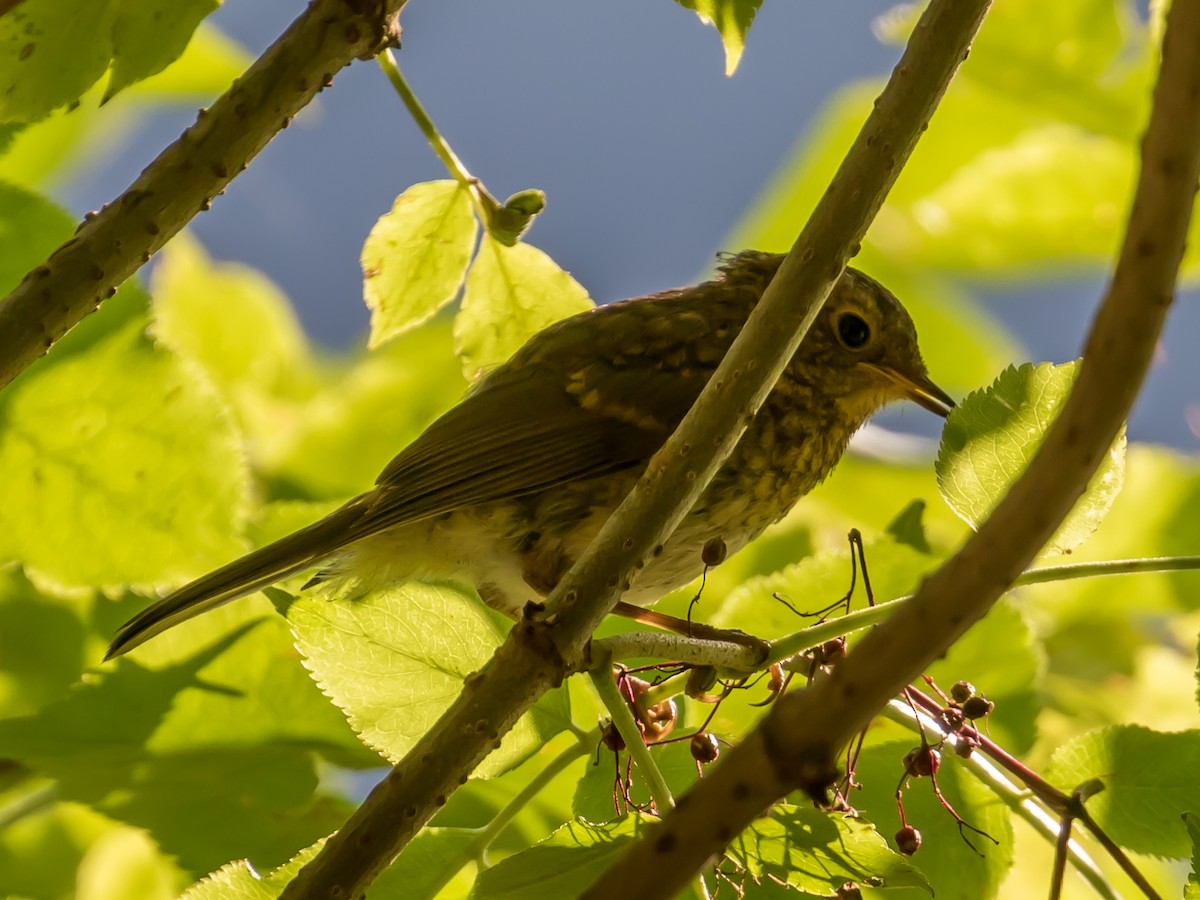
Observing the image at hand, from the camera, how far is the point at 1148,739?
6.10 ft

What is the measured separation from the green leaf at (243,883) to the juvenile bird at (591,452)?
0.63 metres

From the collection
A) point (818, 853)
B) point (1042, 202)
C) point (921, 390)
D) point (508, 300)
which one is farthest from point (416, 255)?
point (1042, 202)

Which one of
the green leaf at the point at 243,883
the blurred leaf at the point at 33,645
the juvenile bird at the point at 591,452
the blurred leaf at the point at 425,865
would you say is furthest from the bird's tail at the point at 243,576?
the blurred leaf at the point at 425,865

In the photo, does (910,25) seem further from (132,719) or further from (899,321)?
(132,719)

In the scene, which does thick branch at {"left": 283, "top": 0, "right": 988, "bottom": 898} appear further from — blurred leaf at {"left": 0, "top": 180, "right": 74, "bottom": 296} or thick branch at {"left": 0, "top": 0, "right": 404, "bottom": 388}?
blurred leaf at {"left": 0, "top": 180, "right": 74, "bottom": 296}

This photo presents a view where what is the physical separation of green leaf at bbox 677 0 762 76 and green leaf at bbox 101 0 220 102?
0.60m

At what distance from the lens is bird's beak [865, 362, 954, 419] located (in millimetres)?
2883

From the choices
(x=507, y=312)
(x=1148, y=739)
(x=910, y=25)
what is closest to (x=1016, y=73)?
(x=910, y=25)

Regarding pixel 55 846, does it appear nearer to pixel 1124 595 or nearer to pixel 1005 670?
pixel 1005 670

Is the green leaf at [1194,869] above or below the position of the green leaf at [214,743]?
below

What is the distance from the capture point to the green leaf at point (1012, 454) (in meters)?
1.70

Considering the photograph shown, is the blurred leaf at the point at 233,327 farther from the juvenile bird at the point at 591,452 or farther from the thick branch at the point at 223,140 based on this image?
the thick branch at the point at 223,140

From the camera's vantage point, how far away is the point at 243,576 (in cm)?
216

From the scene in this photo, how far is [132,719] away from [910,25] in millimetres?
1889
